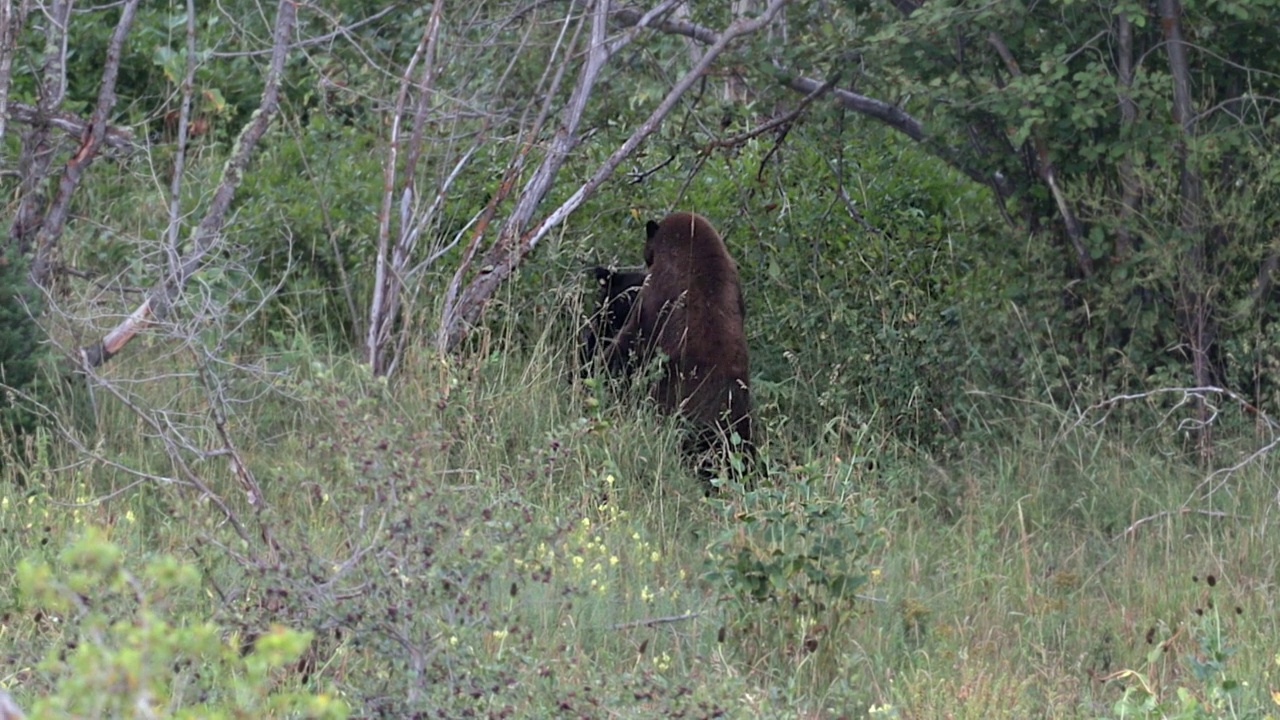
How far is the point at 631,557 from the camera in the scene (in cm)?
526

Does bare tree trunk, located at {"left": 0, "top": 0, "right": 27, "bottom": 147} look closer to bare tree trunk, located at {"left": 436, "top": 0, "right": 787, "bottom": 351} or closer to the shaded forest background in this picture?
the shaded forest background

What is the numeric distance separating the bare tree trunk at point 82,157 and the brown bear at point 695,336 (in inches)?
93.6

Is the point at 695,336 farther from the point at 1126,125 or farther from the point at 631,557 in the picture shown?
the point at 1126,125

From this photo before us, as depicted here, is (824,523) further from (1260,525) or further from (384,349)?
(384,349)

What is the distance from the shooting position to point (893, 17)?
23.0ft

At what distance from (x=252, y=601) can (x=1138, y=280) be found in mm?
4062

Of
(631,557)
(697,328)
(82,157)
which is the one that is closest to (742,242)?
(697,328)

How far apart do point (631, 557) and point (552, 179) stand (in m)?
2.33

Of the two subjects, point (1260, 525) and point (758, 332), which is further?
point (758, 332)

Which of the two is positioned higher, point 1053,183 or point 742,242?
point 1053,183

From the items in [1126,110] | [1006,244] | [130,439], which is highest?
[1126,110]

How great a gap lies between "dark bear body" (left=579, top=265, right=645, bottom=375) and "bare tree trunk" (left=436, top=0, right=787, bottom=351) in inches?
19.6

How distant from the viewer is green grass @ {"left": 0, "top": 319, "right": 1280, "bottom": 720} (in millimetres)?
3695

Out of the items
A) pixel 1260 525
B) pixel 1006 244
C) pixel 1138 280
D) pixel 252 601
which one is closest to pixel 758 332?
pixel 1006 244
